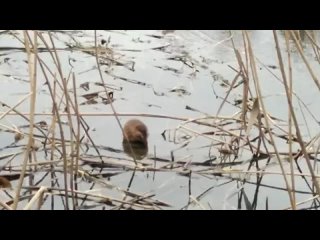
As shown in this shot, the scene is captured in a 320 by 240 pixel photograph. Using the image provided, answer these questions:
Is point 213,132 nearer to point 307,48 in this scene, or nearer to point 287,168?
point 287,168

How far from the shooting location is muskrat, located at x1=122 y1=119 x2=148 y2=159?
5.43 ft

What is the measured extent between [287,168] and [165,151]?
38 centimetres

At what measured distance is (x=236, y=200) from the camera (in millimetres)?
1381

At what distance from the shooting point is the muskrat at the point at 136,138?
1.66m

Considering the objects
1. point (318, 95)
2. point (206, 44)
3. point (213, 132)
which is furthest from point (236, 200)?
point (206, 44)

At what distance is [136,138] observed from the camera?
1652mm

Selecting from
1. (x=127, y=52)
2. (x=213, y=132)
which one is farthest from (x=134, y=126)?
(x=127, y=52)
